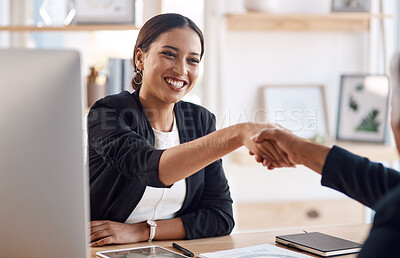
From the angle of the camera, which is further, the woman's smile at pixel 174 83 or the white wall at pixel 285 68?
the white wall at pixel 285 68

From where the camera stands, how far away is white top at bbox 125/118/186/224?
175cm

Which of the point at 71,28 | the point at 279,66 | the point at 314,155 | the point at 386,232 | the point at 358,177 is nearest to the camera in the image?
the point at 386,232

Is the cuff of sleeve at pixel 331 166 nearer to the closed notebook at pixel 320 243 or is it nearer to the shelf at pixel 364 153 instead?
the closed notebook at pixel 320 243

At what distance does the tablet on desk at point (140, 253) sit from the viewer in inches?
55.0

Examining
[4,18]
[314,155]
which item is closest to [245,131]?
[314,155]

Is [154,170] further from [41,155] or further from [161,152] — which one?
[41,155]

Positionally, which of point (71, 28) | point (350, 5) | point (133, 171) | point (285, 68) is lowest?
point (133, 171)

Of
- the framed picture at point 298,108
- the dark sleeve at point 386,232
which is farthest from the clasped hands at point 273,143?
the framed picture at point 298,108

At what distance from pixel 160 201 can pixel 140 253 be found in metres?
0.37

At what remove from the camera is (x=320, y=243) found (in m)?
1.52

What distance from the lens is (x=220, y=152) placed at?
1539mm

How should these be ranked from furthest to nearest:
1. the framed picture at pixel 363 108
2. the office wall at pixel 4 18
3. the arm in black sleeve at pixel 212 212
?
the framed picture at pixel 363 108
the office wall at pixel 4 18
the arm in black sleeve at pixel 212 212

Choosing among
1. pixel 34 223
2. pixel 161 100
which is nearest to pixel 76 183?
pixel 34 223

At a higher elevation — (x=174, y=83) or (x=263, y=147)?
(x=174, y=83)
